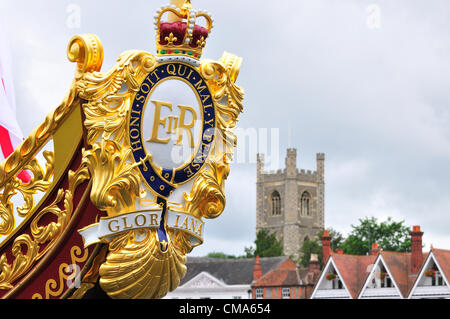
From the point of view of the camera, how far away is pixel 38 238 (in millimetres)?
4848

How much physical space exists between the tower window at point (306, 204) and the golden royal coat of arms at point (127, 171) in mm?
102437

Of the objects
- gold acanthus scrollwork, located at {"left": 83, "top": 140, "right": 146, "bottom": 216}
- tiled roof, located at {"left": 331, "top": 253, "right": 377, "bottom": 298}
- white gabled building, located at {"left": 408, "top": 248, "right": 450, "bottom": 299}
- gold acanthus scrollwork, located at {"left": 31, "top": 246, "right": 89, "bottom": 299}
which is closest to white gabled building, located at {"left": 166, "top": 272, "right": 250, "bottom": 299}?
tiled roof, located at {"left": 331, "top": 253, "right": 377, "bottom": 298}

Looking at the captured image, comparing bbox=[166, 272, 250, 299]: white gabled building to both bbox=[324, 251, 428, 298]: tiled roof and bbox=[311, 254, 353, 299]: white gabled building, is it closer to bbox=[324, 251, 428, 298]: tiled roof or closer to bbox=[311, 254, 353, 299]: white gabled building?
bbox=[311, 254, 353, 299]: white gabled building

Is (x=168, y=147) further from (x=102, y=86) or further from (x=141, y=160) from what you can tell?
(x=102, y=86)

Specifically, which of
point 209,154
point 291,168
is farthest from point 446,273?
point 291,168

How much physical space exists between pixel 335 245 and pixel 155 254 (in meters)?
66.4

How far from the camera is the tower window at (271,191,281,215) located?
107 metres

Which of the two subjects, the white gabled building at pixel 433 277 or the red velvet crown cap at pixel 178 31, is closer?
the red velvet crown cap at pixel 178 31

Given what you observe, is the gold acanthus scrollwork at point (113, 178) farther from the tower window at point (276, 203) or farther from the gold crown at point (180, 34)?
the tower window at point (276, 203)

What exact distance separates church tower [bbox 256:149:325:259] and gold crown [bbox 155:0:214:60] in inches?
3860

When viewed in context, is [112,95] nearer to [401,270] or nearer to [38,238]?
[38,238]

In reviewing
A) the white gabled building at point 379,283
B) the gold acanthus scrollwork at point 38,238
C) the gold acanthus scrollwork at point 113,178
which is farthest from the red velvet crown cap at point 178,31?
the white gabled building at point 379,283

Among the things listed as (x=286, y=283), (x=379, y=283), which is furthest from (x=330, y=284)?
(x=286, y=283)

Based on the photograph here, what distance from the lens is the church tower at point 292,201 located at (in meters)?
104
